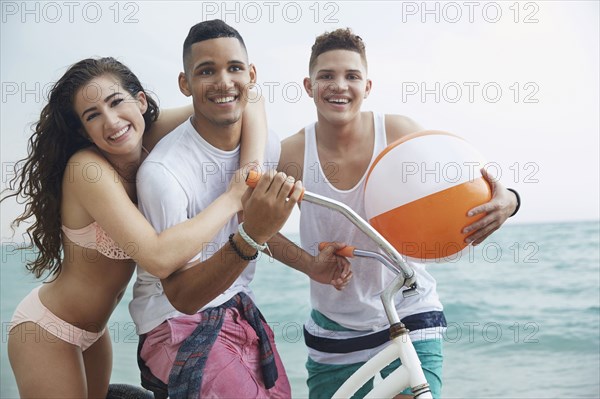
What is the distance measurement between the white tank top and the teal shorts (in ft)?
0.35

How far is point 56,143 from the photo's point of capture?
200 centimetres

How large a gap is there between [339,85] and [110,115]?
0.64 m

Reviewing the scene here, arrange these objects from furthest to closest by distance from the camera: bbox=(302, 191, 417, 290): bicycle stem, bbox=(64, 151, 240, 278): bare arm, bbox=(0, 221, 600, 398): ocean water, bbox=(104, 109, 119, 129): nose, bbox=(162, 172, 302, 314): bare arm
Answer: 1. bbox=(0, 221, 600, 398): ocean water
2. bbox=(104, 109, 119, 129): nose
3. bbox=(64, 151, 240, 278): bare arm
4. bbox=(162, 172, 302, 314): bare arm
5. bbox=(302, 191, 417, 290): bicycle stem

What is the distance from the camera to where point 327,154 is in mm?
2219

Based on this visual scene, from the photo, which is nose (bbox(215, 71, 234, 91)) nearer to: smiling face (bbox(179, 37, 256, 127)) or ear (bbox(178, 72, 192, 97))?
smiling face (bbox(179, 37, 256, 127))

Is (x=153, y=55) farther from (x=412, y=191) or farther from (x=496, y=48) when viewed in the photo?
(x=412, y=191)

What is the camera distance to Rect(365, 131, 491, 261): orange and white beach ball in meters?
1.87

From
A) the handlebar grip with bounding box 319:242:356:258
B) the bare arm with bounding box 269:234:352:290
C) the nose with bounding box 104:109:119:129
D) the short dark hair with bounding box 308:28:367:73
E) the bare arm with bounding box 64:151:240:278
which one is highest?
the short dark hair with bounding box 308:28:367:73

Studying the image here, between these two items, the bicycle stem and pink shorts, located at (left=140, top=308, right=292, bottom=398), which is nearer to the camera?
the bicycle stem

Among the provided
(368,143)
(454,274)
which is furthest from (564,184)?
(368,143)

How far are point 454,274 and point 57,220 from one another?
7831 mm

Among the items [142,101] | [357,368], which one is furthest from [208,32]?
[357,368]

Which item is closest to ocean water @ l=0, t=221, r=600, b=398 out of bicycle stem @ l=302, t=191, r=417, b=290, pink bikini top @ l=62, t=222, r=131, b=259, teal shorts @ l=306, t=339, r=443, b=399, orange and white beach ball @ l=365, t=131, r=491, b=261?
teal shorts @ l=306, t=339, r=443, b=399

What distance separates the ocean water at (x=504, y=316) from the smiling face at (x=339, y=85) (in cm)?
332
